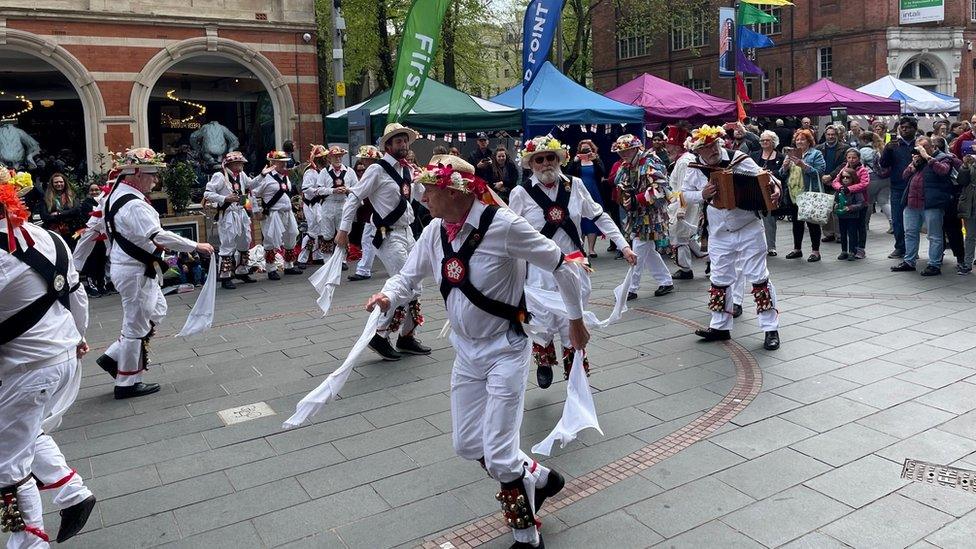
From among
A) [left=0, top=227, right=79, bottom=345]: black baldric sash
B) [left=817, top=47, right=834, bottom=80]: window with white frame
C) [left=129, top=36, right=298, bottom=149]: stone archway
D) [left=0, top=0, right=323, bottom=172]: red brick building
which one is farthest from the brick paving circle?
[left=817, top=47, right=834, bottom=80]: window with white frame

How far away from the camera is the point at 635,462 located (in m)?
4.89

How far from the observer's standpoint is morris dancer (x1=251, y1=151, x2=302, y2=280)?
13.1 metres

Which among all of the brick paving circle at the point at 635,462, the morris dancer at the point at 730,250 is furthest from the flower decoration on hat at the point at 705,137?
the brick paving circle at the point at 635,462

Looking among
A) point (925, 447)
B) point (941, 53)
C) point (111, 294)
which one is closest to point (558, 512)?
point (925, 447)

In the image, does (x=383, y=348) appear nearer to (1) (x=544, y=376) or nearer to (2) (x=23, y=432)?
(1) (x=544, y=376)

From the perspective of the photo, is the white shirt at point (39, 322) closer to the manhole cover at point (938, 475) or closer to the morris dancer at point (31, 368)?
the morris dancer at point (31, 368)

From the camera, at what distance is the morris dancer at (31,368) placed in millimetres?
3709

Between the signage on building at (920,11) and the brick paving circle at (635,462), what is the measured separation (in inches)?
1407

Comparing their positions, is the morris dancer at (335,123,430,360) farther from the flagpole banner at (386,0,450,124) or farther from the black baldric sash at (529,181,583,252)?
the black baldric sash at (529,181,583,252)

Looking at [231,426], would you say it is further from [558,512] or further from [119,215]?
[558,512]

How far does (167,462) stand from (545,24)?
27.6 feet

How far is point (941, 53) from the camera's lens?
37.7m

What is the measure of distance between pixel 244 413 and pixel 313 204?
8.25 m

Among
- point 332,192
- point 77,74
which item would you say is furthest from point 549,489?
point 77,74
